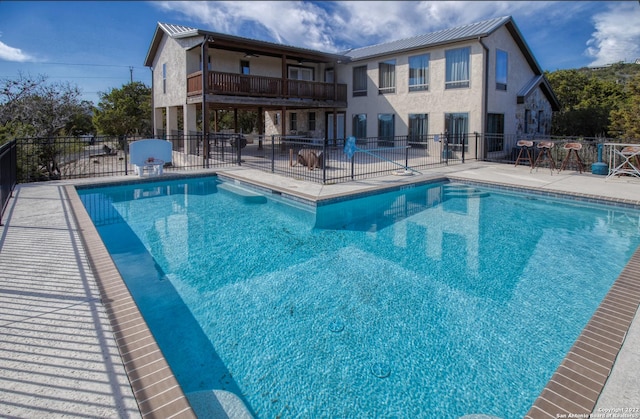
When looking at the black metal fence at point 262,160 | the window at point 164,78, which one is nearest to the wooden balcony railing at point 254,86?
the black metal fence at point 262,160

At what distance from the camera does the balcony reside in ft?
53.9

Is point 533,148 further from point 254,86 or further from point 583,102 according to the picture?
point 254,86

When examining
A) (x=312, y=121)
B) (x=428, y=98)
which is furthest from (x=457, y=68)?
(x=312, y=121)

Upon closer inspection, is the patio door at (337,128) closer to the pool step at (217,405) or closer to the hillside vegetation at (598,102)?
the hillside vegetation at (598,102)

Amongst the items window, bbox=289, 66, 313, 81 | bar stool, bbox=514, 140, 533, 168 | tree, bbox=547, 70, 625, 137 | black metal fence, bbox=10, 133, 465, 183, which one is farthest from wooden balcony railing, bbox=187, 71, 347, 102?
tree, bbox=547, 70, 625, 137

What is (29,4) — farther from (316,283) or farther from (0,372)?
(316,283)

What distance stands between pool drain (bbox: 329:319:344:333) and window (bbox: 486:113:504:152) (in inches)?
602

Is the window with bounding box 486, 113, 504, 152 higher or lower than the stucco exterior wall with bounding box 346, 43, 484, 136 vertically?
lower

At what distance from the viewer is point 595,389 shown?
2857 millimetres

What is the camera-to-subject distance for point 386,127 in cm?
2080

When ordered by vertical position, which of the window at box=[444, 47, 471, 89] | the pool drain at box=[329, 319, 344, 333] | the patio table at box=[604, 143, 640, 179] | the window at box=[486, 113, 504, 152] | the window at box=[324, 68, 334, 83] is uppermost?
the window at box=[324, 68, 334, 83]

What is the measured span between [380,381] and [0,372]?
2824 mm

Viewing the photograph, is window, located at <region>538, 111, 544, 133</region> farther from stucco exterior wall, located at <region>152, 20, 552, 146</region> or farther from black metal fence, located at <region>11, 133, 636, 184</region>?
black metal fence, located at <region>11, 133, 636, 184</region>

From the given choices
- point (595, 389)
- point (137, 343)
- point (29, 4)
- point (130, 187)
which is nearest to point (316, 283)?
point (137, 343)
